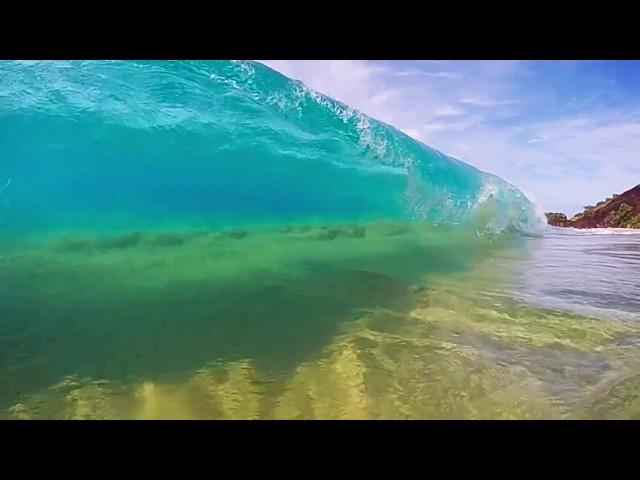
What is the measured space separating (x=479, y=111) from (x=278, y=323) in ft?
5.49

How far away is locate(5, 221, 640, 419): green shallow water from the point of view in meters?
2.22

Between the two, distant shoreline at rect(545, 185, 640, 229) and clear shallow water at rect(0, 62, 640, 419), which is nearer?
clear shallow water at rect(0, 62, 640, 419)

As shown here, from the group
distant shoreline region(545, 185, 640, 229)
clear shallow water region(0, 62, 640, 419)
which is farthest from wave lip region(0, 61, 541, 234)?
distant shoreline region(545, 185, 640, 229)

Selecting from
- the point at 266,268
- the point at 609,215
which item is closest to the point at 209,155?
the point at 266,268

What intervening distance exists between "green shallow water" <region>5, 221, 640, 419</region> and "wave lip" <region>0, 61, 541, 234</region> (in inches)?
8.8

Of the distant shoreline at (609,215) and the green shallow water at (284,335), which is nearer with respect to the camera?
the green shallow water at (284,335)

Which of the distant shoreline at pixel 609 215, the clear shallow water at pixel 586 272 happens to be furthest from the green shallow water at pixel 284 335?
the distant shoreline at pixel 609 215

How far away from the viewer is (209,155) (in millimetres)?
3410

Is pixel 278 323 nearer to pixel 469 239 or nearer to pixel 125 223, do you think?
pixel 125 223

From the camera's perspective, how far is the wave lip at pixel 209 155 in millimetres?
2859

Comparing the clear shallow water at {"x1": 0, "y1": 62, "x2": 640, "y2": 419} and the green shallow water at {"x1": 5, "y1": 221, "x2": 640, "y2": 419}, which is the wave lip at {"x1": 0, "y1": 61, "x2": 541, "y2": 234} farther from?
the green shallow water at {"x1": 5, "y1": 221, "x2": 640, "y2": 419}

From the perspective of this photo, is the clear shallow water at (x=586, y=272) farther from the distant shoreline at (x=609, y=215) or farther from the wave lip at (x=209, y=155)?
the wave lip at (x=209, y=155)

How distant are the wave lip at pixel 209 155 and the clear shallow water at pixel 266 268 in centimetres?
1
